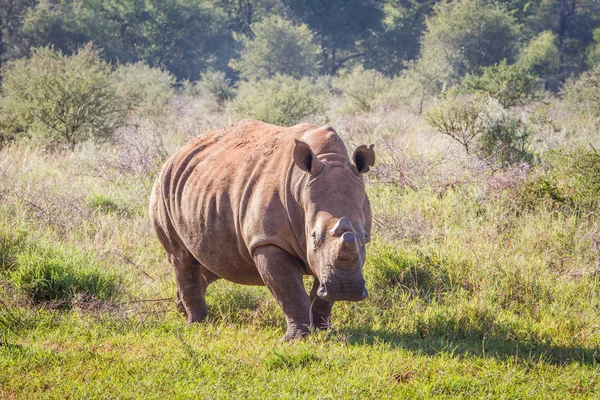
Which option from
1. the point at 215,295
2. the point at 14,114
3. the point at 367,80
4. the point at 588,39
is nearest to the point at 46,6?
the point at 367,80

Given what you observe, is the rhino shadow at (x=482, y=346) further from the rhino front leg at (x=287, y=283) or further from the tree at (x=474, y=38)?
the tree at (x=474, y=38)

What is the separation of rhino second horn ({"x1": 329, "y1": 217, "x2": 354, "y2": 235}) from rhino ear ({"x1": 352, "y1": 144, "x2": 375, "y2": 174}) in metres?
0.58

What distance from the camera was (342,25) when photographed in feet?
152

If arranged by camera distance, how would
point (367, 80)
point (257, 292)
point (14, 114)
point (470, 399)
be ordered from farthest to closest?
1. point (367, 80)
2. point (14, 114)
3. point (257, 292)
4. point (470, 399)

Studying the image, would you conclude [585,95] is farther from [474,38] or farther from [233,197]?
[233,197]

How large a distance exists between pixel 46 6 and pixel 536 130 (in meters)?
31.9

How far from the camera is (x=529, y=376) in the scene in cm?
495

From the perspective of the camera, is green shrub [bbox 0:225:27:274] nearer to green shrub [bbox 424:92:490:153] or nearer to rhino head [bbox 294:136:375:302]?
rhino head [bbox 294:136:375:302]

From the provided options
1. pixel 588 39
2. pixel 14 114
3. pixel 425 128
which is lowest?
pixel 14 114

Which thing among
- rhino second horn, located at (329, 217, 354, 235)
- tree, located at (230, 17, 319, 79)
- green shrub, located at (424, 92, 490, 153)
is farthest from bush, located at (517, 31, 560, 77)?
rhino second horn, located at (329, 217, 354, 235)

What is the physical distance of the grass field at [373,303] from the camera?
484cm

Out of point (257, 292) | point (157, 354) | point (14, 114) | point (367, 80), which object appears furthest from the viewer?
point (367, 80)

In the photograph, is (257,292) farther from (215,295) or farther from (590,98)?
(590,98)

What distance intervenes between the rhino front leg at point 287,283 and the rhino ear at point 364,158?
82cm
